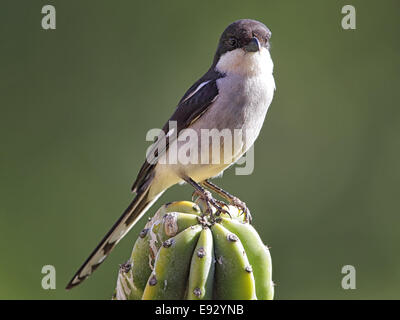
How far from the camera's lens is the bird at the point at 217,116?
4207 mm

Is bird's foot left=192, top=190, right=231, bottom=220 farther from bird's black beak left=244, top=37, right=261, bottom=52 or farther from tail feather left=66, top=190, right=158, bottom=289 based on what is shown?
bird's black beak left=244, top=37, right=261, bottom=52

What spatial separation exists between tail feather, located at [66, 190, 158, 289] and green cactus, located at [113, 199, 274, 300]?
3.80ft

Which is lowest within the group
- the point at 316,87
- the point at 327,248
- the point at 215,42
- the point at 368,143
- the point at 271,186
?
the point at 327,248

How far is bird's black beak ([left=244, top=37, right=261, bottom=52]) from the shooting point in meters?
4.26

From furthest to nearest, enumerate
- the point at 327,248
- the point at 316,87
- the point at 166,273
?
the point at 316,87, the point at 327,248, the point at 166,273

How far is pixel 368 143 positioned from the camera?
7438 millimetres

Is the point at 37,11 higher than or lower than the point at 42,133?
higher

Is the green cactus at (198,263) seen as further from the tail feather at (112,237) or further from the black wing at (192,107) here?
the black wing at (192,107)

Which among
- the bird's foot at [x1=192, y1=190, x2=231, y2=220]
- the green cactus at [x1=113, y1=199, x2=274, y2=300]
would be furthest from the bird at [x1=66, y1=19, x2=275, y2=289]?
the green cactus at [x1=113, y1=199, x2=274, y2=300]

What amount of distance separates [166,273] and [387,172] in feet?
16.8

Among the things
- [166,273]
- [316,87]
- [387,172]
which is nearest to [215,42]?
[316,87]

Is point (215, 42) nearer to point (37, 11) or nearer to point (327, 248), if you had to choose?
point (37, 11)

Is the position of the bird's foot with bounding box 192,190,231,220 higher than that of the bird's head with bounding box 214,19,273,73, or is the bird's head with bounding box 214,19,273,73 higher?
the bird's head with bounding box 214,19,273,73

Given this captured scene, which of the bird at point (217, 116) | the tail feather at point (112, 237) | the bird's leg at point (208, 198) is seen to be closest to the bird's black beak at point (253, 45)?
the bird at point (217, 116)
